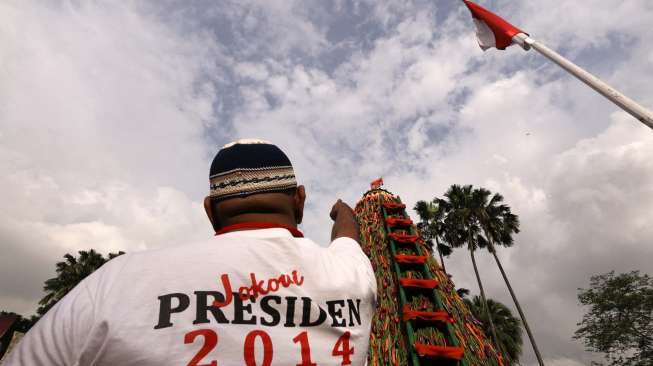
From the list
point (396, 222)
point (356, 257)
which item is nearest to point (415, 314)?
point (396, 222)

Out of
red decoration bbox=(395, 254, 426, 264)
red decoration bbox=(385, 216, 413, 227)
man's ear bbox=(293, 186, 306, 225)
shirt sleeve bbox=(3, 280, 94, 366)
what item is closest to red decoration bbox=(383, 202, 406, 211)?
red decoration bbox=(385, 216, 413, 227)

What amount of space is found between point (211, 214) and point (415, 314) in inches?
138

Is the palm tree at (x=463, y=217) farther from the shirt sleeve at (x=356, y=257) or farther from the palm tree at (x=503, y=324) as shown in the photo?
the shirt sleeve at (x=356, y=257)

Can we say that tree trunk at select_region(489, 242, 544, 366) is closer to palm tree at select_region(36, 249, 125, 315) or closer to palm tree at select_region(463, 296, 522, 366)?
palm tree at select_region(463, 296, 522, 366)

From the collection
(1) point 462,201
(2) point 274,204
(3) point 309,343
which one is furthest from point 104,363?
(1) point 462,201

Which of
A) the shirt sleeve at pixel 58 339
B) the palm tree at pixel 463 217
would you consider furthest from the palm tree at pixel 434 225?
the shirt sleeve at pixel 58 339

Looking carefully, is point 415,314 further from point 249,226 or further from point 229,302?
point 229,302

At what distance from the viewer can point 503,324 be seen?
95.9 ft

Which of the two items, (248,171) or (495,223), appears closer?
(248,171)

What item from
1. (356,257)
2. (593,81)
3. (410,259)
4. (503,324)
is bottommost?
(356,257)

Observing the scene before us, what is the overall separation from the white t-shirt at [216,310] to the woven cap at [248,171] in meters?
0.28

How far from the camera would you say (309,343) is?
1341 mm

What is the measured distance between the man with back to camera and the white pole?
7072mm

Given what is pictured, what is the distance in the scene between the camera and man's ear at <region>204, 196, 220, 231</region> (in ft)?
5.77
